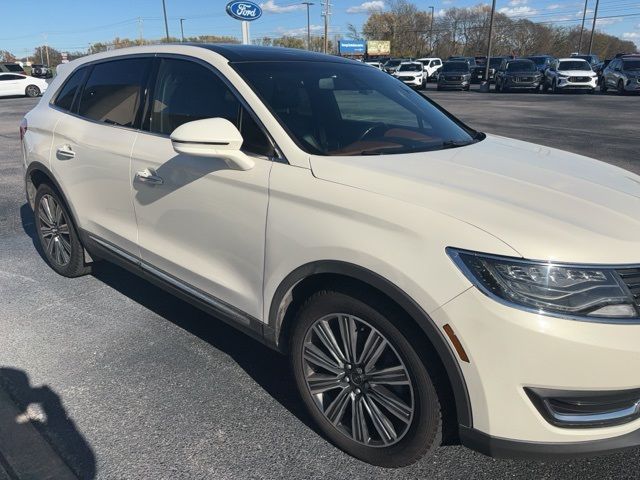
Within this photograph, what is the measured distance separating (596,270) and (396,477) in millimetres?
1220

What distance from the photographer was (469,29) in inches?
3322

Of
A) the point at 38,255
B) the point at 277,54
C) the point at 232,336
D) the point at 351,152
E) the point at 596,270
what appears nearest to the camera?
the point at 596,270

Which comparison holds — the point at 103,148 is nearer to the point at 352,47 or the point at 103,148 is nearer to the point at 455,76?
the point at 455,76

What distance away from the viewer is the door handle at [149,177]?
3.11 m

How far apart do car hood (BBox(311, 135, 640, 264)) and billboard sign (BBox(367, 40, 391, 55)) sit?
266 feet

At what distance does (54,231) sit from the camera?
4512 millimetres

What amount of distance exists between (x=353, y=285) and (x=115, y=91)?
2440 mm

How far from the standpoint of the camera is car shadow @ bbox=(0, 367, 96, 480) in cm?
238

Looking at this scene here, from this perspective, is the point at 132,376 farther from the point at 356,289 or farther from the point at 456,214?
the point at 456,214

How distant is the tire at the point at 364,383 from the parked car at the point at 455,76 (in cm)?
3292

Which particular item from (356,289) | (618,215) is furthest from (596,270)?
(356,289)

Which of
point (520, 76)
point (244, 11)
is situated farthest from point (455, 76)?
point (244, 11)

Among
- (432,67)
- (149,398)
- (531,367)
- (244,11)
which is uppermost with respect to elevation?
(244,11)

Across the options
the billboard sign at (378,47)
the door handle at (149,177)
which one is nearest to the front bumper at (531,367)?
the door handle at (149,177)
